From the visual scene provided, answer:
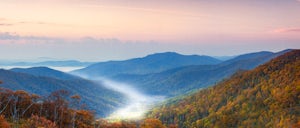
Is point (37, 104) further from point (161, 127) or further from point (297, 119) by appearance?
point (297, 119)

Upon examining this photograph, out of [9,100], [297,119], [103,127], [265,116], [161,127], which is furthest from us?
[265,116]

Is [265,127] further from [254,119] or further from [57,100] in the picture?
[57,100]

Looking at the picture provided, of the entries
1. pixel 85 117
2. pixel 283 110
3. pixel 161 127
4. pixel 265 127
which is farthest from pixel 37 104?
pixel 283 110

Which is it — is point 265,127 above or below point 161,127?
below

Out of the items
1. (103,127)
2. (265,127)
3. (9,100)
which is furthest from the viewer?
(265,127)

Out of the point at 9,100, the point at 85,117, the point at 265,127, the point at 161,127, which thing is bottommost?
the point at 265,127

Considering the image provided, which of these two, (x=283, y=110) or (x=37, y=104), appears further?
(x=283, y=110)

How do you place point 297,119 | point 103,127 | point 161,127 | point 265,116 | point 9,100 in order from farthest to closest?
point 265,116
point 297,119
point 161,127
point 103,127
point 9,100

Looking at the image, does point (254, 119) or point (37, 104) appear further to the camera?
point (254, 119)

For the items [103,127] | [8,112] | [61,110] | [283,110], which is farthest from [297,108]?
[8,112]
